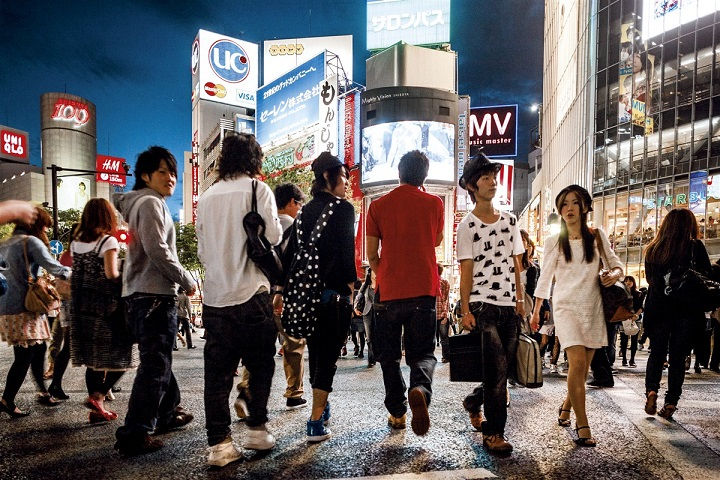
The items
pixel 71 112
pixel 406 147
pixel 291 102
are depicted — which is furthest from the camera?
pixel 71 112

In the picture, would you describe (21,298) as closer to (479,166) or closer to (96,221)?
(96,221)

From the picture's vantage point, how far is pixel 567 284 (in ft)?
Result: 11.7

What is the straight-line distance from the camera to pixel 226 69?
6962 centimetres

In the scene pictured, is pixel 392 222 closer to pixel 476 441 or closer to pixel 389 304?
pixel 389 304

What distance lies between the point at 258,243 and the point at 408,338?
1.23m

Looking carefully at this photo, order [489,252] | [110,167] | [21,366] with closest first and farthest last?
[489,252] < [21,366] < [110,167]

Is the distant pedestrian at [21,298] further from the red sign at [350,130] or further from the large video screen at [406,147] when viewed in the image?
the red sign at [350,130]

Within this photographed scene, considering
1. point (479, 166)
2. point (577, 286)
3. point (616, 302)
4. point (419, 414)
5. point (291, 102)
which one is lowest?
point (419, 414)

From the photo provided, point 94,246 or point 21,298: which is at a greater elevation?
point 94,246

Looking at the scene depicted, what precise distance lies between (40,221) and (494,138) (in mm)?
36050

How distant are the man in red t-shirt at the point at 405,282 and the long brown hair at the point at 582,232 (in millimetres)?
940

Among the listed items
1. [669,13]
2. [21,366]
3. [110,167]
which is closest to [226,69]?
[110,167]

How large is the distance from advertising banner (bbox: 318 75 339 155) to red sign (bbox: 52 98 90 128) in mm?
101379

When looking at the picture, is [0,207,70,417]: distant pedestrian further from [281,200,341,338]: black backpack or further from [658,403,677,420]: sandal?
[658,403,677,420]: sandal
